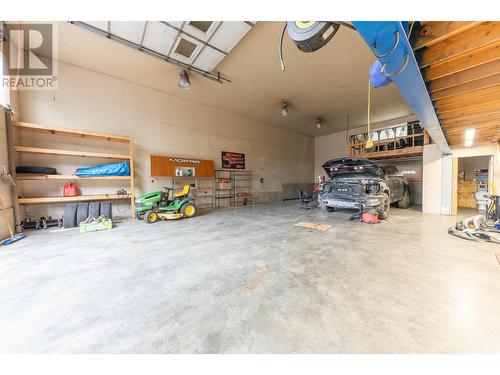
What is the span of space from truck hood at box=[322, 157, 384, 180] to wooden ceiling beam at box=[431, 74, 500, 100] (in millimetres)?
1860

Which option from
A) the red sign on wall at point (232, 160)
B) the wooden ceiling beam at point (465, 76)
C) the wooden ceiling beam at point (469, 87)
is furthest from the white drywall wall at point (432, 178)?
the red sign on wall at point (232, 160)

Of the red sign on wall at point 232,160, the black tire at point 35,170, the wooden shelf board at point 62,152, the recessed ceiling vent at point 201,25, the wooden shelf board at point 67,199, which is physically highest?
the recessed ceiling vent at point 201,25

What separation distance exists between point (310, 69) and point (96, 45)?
16.8 feet

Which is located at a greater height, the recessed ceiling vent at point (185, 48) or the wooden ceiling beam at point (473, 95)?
the recessed ceiling vent at point (185, 48)

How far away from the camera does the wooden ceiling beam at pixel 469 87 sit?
7.08ft

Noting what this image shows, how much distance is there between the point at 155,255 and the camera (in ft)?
8.02

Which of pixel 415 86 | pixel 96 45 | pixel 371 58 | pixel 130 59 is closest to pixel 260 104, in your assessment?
pixel 371 58

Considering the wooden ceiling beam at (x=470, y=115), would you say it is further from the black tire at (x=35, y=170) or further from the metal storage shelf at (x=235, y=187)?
the black tire at (x=35, y=170)

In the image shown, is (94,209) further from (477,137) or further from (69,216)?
(477,137)

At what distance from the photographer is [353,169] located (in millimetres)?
4598

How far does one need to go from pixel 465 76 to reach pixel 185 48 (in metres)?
4.75

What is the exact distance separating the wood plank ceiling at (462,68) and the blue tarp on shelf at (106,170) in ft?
20.0
